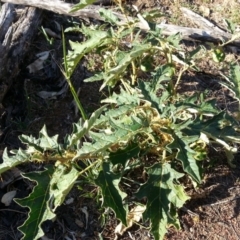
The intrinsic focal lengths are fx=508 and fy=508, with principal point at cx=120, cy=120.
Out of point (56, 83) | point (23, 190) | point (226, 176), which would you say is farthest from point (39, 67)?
point (226, 176)

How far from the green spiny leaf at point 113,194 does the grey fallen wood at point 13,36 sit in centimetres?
134

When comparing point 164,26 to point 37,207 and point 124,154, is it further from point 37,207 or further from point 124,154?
point 37,207

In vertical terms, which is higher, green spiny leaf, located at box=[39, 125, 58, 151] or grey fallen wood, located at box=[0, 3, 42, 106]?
green spiny leaf, located at box=[39, 125, 58, 151]

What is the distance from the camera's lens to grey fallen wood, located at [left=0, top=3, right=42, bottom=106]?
364cm

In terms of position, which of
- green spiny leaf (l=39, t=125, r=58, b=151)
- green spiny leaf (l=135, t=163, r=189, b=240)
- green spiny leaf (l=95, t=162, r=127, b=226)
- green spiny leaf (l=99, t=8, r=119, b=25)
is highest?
green spiny leaf (l=99, t=8, r=119, b=25)

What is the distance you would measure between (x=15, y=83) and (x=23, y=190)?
958 mm

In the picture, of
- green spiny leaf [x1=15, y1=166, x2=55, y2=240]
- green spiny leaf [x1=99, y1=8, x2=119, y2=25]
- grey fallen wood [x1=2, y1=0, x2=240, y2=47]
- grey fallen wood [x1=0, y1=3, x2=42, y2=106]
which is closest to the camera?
green spiny leaf [x1=15, y1=166, x2=55, y2=240]

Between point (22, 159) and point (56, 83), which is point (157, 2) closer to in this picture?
point (56, 83)

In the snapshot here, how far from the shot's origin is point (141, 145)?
2941 millimetres

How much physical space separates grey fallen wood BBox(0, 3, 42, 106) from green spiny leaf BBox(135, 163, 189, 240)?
143 cm

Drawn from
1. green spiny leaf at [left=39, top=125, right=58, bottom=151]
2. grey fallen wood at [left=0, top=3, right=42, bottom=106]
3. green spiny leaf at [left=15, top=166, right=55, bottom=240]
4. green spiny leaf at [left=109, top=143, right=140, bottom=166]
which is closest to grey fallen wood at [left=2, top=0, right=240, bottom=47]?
grey fallen wood at [left=0, top=3, right=42, bottom=106]

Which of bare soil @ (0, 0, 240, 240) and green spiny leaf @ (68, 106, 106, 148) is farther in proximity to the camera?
bare soil @ (0, 0, 240, 240)

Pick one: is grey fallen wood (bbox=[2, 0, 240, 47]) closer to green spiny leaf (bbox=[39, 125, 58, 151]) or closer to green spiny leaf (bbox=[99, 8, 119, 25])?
green spiny leaf (bbox=[99, 8, 119, 25])

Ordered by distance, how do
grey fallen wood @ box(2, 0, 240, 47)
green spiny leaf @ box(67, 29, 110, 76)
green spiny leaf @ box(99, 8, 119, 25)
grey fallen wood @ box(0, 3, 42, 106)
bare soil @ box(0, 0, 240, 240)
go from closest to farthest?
bare soil @ box(0, 0, 240, 240), green spiny leaf @ box(67, 29, 110, 76), green spiny leaf @ box(99, 8, 119, 25), grey fallen wood @ box(0, 3, 42, 106), grey fallen wood @ box(2, 0, 240, 47)
